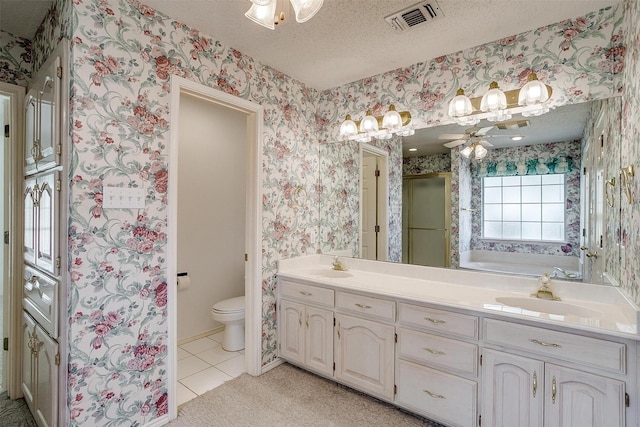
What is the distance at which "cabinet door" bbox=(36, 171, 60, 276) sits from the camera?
1632 mm

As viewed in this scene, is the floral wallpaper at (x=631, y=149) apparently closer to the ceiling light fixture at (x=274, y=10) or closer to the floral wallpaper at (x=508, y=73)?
the floral wallpaper at (x=508, y=73)

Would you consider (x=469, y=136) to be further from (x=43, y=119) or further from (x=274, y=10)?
(x=43, y=119)

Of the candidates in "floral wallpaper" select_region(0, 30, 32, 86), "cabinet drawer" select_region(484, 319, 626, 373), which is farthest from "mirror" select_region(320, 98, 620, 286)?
"floral wallpaper" select_region(0, 30, 32, 86)

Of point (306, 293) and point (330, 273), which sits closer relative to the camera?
point (306, 293)

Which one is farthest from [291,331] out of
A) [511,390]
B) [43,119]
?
[43,119]

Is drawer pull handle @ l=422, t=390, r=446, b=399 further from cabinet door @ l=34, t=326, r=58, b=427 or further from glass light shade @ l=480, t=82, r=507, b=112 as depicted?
cabinet door @ l=34, t=326, r=58, b=427

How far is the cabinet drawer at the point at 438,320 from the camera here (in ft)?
5.72

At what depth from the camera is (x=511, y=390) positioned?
162 cm

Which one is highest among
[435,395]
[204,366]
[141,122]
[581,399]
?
[141,122]

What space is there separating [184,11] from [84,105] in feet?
2.71

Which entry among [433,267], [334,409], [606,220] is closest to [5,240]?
[334,409]

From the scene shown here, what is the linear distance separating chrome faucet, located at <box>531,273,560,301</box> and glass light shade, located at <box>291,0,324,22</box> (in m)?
1.94

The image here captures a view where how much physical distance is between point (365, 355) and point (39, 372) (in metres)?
1.96

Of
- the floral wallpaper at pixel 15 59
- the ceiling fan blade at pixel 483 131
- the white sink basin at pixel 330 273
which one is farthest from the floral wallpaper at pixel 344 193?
the floral wallpaper at pixel 15 59
